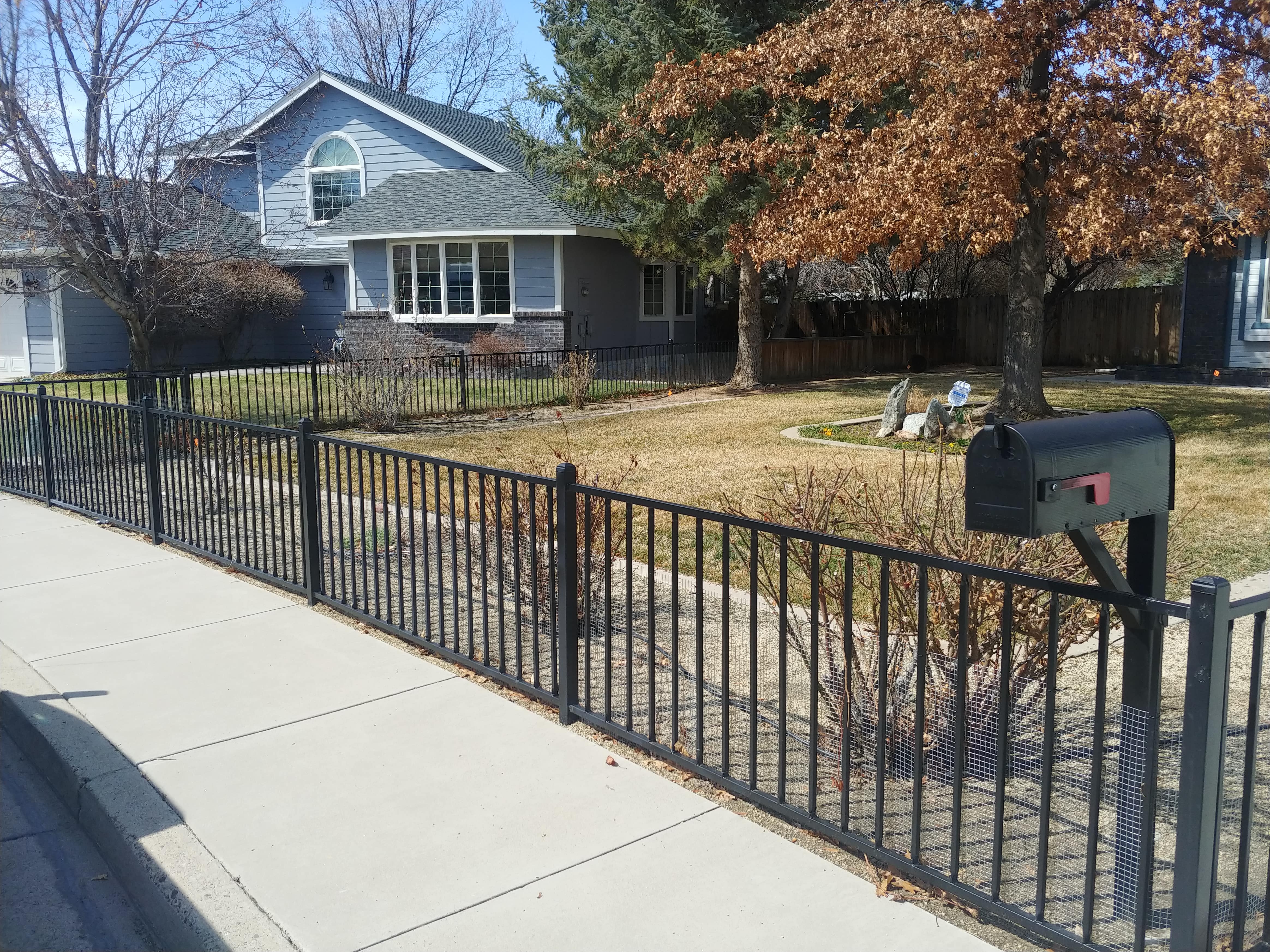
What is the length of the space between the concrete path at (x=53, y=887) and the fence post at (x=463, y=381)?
1267 centimetres

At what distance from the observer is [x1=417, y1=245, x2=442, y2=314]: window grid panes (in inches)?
939

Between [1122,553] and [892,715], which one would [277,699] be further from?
[1122,553]

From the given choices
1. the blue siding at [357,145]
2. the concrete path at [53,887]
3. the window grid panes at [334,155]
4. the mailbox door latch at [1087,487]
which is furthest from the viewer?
the window grid panes at [334,155]

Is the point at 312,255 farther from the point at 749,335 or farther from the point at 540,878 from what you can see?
the point at 540,878

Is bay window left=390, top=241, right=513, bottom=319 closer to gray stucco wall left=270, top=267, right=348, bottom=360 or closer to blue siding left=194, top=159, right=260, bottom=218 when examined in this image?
gray stucco wall left=270, top=267, right=348, bottom=360

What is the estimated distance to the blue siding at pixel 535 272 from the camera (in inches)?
885

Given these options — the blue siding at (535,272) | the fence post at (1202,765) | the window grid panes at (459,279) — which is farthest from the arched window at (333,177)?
the fence post at (1202,765)

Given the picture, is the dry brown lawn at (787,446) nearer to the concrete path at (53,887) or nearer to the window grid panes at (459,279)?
the concrete path at (53,887)

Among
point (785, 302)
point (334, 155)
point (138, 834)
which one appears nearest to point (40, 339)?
point (334, 155)

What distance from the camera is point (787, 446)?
12.8m

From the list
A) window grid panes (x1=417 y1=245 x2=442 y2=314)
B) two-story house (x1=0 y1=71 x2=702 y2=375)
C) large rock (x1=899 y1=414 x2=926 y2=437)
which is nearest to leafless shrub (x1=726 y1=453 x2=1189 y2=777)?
large rock (x1=899 y1=414 x2=926 y2=437)

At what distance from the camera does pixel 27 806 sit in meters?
4.36

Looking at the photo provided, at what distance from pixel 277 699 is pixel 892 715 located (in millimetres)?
2754

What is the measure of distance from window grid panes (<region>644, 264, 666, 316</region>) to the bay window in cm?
366
